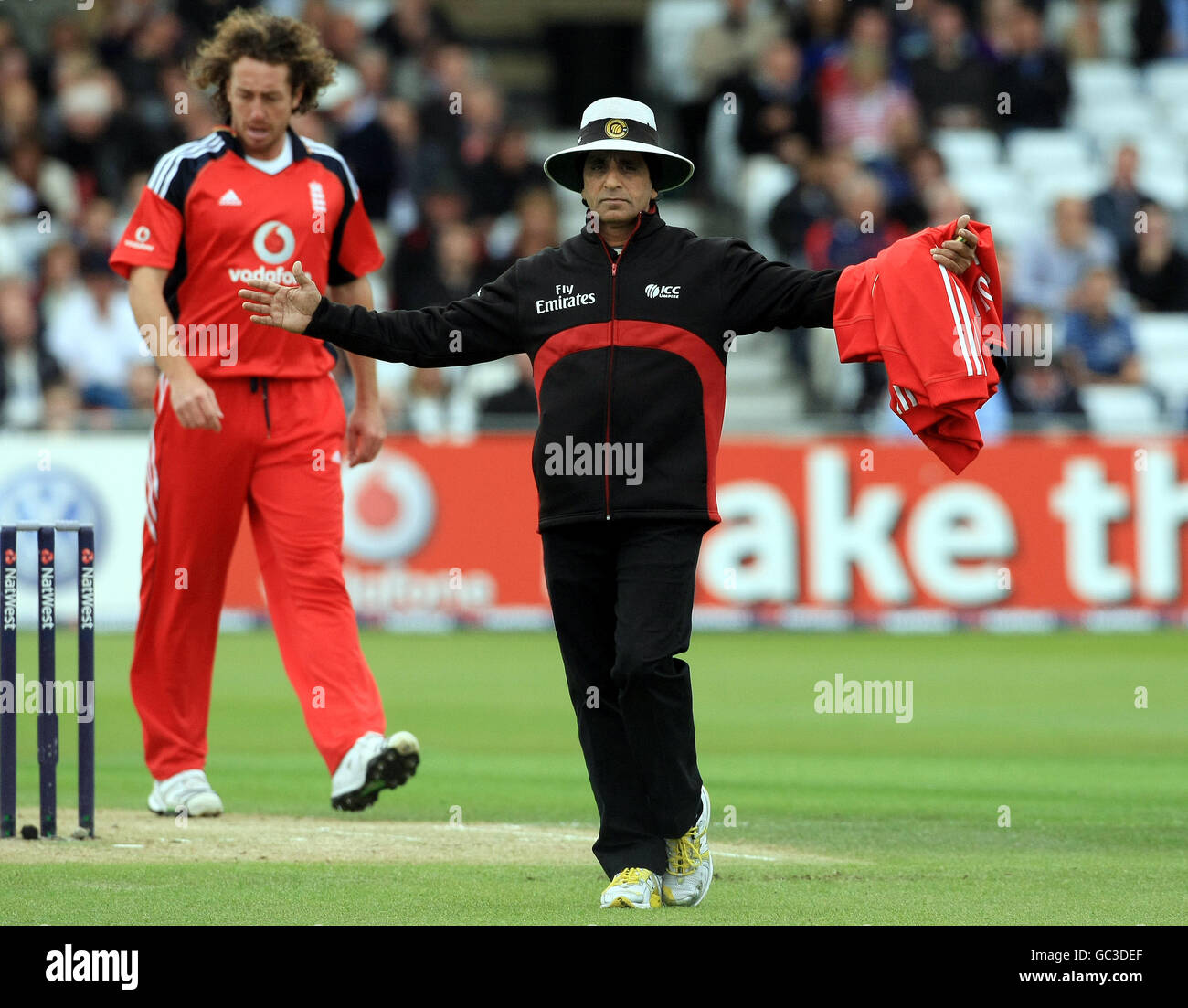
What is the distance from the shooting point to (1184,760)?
38.0 ft

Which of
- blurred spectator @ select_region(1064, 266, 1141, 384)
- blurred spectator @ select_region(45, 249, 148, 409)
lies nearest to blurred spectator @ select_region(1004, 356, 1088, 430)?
blurred spectator @ select_region(1064, 266, 1141, 384)

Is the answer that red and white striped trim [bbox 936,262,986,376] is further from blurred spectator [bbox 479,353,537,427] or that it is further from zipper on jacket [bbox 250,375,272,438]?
blurred spectator [bbox 479,353,537,427]

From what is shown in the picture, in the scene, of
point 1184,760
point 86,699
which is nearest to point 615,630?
point 86,699

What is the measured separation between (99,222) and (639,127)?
46.5 feet

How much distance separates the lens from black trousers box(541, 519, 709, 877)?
7.01 metres

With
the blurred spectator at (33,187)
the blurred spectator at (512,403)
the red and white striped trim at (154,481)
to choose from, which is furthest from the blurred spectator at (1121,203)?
the red and white striped trim at (154,481)

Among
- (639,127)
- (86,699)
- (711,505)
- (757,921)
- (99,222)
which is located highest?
(99,222)

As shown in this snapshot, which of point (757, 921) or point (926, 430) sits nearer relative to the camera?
point (757, 921)

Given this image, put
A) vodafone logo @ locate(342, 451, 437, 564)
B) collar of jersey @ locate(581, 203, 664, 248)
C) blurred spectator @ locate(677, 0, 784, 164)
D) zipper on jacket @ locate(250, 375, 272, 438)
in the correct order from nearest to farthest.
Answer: collar of jersey @ locate(581, 203, 664, 248) < zipper on jacket @ locate(250, 375, 272, 438) < vodafone logo @ locate(342, 451, 437, 564) < blurred spectator @ locate(677, 0, 784, 164)

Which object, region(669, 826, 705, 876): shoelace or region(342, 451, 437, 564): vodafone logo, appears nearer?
region(669, 826, 705, 876): shoelace

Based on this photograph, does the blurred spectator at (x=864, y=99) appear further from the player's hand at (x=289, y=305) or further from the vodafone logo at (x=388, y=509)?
the player's hand at (x=289, y=305)

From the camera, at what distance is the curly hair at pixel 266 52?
909cm

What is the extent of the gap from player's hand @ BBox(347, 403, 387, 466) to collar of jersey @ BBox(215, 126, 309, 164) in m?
1.09
